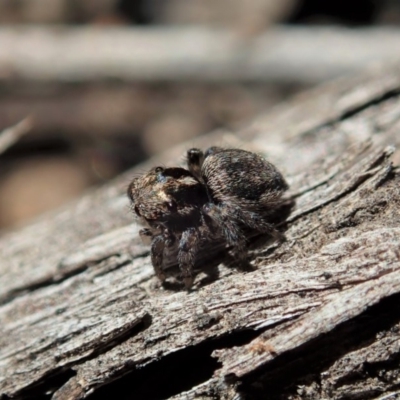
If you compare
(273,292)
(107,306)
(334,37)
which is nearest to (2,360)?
(107,306)

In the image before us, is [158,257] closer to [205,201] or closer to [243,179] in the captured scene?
[205,201]

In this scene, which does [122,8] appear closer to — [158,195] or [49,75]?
[49,75]

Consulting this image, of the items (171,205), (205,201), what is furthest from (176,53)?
(171,205)

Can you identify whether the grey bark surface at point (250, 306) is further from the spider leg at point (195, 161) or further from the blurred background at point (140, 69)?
the blurred background at point (140, 69)

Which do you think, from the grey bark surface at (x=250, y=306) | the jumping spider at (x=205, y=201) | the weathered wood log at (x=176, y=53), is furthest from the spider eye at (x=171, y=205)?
the weathered wood log at (x=176, y=53)

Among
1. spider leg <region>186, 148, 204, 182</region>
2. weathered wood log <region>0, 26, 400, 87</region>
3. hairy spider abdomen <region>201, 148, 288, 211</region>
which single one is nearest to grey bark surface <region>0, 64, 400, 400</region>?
hairy spider abdomen <region>201, 148, 288, 211</region>

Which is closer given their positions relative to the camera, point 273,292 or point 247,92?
point 273,292
